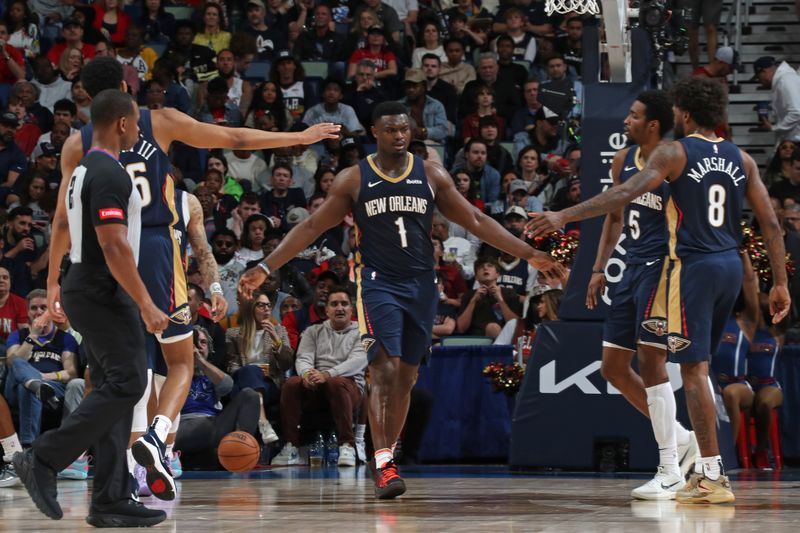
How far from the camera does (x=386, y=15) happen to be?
17766 mm

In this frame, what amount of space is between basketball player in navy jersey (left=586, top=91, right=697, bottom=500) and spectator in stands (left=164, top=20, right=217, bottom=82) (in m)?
9.97

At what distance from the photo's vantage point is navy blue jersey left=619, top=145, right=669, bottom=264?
7.61m

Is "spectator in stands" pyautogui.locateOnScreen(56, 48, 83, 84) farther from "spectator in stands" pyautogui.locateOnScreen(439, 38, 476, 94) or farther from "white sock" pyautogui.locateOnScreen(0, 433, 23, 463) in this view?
"white sock" pyautogui.locateOnScreen(0, 433, 23, 463)

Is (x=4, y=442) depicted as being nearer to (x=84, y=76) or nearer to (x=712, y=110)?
(x=84, y=76)

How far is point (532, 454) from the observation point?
9.86 metres

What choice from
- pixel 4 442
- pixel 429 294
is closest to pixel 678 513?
pixel 429 294

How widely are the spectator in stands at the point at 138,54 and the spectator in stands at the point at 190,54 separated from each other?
0.26 meters

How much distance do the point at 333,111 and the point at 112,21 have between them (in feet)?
13.4

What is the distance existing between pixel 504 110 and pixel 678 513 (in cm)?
1051

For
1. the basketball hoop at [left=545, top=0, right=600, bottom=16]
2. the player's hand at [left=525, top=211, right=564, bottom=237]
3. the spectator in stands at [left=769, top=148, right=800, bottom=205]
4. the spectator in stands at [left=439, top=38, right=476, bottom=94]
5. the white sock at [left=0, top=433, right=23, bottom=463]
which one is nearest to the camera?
the player's hand at [left=525, top=211, right=564, bottom=237]

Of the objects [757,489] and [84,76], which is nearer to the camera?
[84,76]

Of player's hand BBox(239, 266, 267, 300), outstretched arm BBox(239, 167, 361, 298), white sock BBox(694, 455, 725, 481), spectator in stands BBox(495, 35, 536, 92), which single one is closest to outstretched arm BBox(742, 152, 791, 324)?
white sock BBox(694, 455, 725, 481)

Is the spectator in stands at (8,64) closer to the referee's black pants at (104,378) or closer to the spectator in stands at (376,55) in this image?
the spectator in stands at (376,55)

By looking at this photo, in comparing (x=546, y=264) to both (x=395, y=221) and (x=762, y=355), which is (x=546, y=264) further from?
(x=762, y=355)
